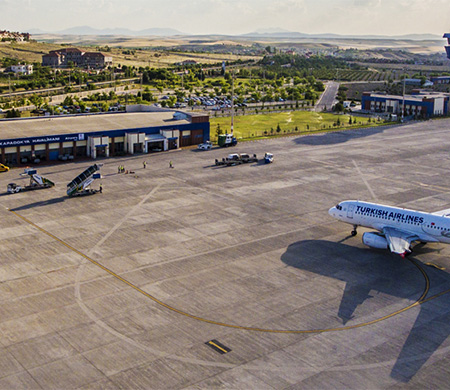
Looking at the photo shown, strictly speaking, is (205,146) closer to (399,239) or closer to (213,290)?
(399,239)

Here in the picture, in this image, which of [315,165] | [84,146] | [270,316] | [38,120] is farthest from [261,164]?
[270,316]

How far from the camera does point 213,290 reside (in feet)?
174

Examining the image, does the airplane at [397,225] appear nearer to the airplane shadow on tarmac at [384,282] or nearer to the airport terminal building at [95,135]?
the airplane shadow on tarmac at [384,282]

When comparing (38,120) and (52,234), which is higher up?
(38,120)

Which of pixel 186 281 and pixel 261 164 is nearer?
pixel 186 281

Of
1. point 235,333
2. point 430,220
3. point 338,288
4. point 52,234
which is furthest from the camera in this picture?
point 52,234

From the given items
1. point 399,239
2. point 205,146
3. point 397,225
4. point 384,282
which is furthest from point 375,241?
point 205,146

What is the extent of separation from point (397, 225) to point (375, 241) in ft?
11.2

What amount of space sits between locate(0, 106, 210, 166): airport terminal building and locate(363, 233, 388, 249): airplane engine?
68.0 metres

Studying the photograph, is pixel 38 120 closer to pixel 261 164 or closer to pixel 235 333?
pixel 261 164

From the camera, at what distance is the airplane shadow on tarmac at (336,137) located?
456ft

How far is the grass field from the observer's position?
154 m

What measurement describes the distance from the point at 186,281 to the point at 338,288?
15237mm

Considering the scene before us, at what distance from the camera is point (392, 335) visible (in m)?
45.1
